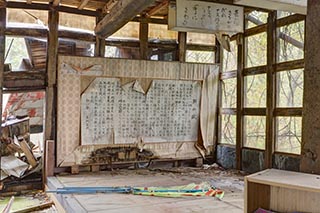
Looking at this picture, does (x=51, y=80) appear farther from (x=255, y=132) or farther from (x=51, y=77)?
(x=255, y=132)

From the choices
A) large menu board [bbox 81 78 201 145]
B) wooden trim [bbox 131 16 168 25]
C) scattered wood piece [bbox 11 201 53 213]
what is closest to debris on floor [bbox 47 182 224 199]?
scattered wood piece [bbox 11 201 53 213]

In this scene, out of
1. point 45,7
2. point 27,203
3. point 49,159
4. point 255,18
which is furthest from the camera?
point 255,18

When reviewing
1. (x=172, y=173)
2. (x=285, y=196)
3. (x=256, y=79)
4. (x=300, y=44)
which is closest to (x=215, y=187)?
(x=172, y=173)

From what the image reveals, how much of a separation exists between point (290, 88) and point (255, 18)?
4.89 feet

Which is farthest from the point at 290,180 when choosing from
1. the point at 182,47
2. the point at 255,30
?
the point at 182,47

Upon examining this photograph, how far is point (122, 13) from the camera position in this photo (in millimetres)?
4078

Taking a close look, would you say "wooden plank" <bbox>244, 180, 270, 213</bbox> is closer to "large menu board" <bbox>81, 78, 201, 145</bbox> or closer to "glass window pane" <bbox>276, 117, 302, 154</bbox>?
"glass window pane" <bbox>276, 117, 302, 154</bbox>

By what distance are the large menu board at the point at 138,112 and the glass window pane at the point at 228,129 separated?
0.55 metres

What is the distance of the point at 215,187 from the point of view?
16.0 feet

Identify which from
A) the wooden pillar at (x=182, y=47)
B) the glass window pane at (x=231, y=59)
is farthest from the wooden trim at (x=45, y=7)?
the glass window pane at (x=231, y=59)

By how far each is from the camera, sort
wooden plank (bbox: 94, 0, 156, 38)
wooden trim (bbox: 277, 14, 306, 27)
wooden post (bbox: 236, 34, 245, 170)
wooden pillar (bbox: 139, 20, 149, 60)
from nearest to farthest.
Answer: wooden plank (bbox: 94, 0, 156, 38)
wooden trim (bbox: 277, 14, 306, 27)
wooden post (bbox: 236, 34, 245, 170)
wooden pillar (bbox: 139, 20, 149, 60)

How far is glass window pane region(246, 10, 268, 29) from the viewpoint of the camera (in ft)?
19.2

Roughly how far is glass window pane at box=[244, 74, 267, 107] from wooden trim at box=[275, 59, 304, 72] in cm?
34

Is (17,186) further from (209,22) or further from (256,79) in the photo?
(256,79)
